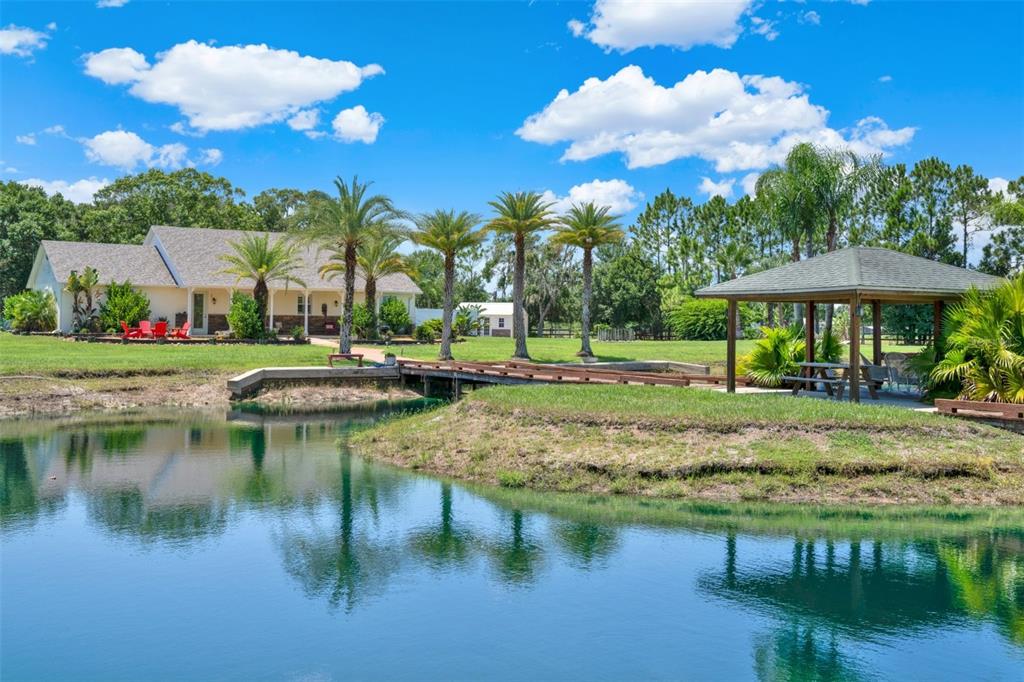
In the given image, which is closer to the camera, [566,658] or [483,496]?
[566,658]

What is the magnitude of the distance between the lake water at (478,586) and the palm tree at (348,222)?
850 inches

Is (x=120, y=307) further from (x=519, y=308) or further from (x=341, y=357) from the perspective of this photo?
(x=519, y=308)

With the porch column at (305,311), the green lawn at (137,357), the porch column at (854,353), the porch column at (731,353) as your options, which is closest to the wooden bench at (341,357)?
the green lawn at (137,357)

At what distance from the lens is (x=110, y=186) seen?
80.8 metres

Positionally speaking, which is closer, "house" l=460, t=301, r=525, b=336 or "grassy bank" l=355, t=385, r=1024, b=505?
"grassy bank" l=355, t=385, r=1024, b=505

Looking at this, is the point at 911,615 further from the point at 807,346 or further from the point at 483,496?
the point at 807,346

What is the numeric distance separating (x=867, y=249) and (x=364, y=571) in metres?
16.6

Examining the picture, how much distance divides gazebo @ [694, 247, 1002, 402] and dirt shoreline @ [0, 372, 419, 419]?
1455cm

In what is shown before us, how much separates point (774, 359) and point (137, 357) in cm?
2461

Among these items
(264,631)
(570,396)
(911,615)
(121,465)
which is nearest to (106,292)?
(121,465)

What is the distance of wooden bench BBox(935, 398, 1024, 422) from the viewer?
16.9 metres

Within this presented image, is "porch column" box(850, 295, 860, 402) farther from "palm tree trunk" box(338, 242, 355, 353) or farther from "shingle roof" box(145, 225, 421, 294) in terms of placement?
"shingle roof" box(145, 225, 421, 294)

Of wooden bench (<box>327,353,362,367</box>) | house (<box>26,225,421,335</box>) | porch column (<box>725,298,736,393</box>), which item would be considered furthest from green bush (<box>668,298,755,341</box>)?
porch column (<box>725,298,736,393</box>)

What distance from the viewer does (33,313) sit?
47188mm
